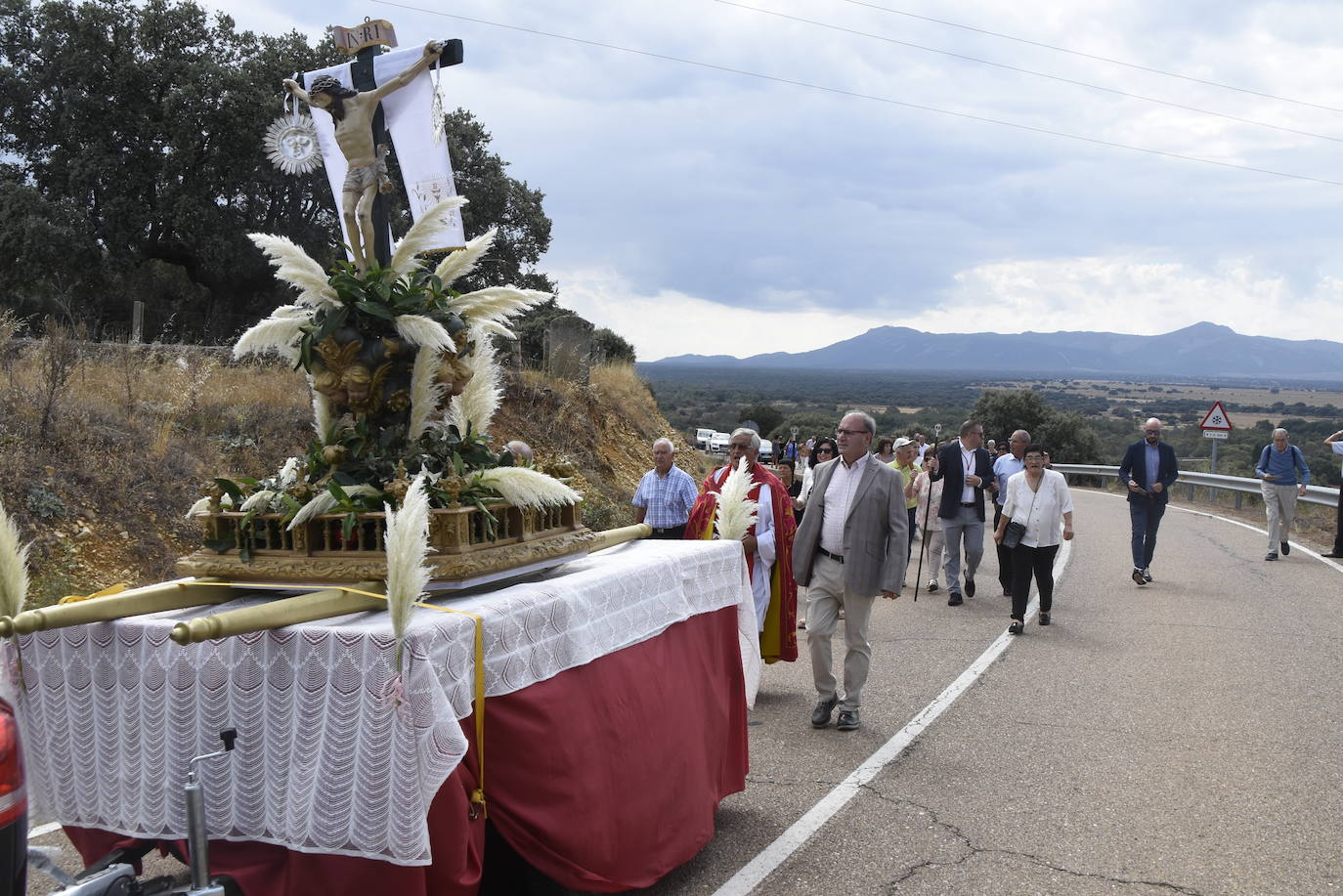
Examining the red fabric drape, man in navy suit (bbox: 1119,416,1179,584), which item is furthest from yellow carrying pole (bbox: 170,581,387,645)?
man in navy suit (bbox: 1119,416,1179,584)

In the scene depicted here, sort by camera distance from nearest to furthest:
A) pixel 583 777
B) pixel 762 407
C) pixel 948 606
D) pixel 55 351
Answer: pixel 583 777
pixel 55 351
pixel 948 606
pixel 762 407

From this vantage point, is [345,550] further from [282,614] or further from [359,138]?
[359,138]

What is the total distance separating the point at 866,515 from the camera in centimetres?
729

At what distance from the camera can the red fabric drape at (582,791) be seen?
11.8ft

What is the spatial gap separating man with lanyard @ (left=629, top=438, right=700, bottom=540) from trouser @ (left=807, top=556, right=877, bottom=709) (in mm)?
1800

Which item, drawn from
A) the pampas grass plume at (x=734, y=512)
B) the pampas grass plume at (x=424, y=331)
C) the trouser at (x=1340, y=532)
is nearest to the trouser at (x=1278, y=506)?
the trouser at (x=1340, y=532)

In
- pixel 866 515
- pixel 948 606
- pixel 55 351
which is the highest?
pixel 55 351

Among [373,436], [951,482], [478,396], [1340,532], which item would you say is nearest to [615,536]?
[478,396]

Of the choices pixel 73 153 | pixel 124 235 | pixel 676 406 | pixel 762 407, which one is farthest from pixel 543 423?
pixel 676 406

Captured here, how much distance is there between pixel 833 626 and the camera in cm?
755

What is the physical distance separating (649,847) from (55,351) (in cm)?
938

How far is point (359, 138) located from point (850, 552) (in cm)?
402

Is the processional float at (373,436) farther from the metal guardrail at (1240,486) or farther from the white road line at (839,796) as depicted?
the metal guardrail at (1240,486)

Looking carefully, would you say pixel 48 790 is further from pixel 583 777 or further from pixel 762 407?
pixel 762 407
